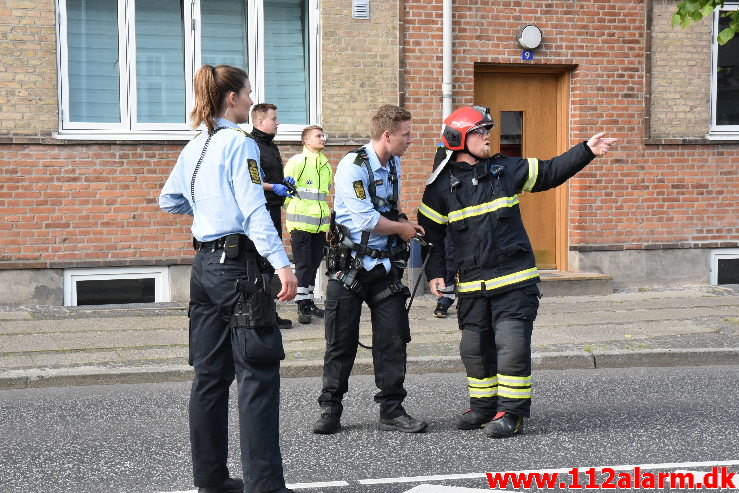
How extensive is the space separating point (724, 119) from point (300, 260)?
651 centimetres

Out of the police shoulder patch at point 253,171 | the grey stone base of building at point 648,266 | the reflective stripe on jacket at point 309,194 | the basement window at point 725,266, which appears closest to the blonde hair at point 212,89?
the police shoulder patch at point 253,171

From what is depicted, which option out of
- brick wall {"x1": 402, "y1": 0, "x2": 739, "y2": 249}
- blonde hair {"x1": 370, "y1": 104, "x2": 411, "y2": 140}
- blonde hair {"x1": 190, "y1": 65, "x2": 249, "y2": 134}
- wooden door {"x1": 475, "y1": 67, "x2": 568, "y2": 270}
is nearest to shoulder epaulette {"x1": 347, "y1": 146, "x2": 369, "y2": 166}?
blonde hair {"x1": 370, "y1": 104, "x2": 411, "y2": 140}

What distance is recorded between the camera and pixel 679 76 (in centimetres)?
1309

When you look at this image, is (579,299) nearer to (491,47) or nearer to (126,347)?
(491,47)

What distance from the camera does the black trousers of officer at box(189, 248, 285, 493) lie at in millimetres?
4809

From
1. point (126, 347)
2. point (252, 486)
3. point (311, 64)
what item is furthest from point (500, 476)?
point (311, 64)

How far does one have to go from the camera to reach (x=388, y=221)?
20.9 feet

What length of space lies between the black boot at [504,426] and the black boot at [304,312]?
4129mm

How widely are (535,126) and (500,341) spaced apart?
7.23 m

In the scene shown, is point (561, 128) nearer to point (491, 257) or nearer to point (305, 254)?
point (305, 254)

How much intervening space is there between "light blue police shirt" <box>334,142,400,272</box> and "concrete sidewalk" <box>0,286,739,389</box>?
2189mm

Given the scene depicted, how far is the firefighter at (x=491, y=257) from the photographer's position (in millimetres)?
6363

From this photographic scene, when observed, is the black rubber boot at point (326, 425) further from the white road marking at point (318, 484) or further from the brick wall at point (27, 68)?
the brick wall at point (27, 68)

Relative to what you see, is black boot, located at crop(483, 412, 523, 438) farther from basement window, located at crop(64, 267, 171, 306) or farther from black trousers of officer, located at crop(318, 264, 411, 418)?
basement window, located at crop(64, 267, 171, 306)
